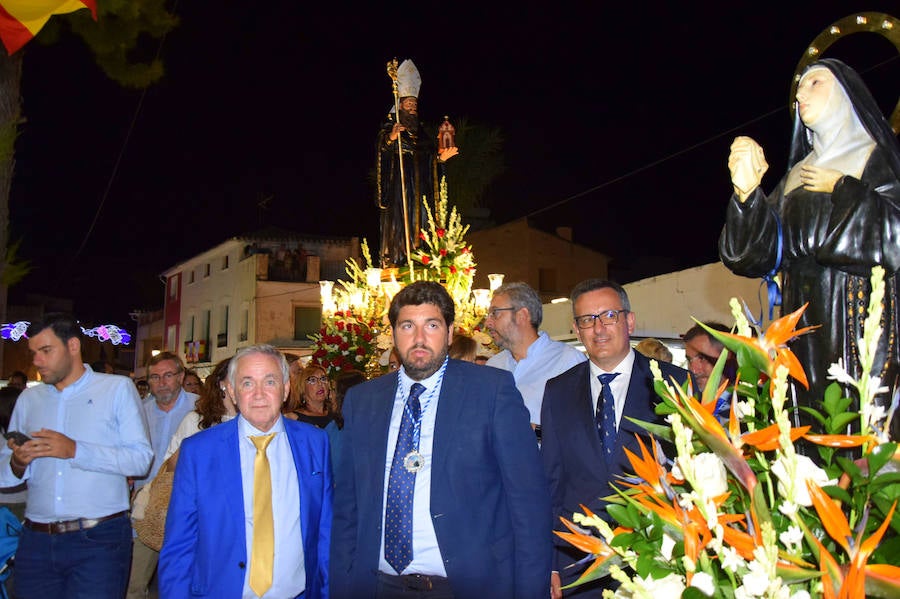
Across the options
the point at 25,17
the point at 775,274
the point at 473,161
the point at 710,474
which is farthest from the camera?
the point at 473,161

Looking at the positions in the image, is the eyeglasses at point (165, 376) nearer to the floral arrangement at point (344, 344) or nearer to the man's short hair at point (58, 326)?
the man's short hair at point (58, 326)

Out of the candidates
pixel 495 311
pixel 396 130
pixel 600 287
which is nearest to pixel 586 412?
pixel 600 287

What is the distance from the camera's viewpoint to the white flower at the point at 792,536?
3.87ft

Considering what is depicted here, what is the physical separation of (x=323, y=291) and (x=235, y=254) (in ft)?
101

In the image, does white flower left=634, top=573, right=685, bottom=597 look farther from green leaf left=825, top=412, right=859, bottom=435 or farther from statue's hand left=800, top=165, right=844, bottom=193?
statue's hand left=800, top=165, right=844, bottom=193

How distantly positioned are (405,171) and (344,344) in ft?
9.33

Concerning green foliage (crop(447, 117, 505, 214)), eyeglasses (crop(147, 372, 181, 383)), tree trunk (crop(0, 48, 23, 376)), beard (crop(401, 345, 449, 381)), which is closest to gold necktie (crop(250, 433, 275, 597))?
beard (crop(401, 345, 449, 381))

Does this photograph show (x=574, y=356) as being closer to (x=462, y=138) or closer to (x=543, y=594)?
(x=543, y=594)

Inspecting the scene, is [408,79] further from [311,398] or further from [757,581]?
[757,581]

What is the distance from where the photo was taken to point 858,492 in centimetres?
129

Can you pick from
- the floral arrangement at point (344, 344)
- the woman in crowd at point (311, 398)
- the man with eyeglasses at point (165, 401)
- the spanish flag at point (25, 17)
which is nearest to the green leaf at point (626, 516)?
the woman in crowd at point (311, 398)

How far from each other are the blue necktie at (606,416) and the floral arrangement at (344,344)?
5.33 m

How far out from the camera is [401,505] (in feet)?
10.3

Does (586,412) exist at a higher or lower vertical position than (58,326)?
lower
